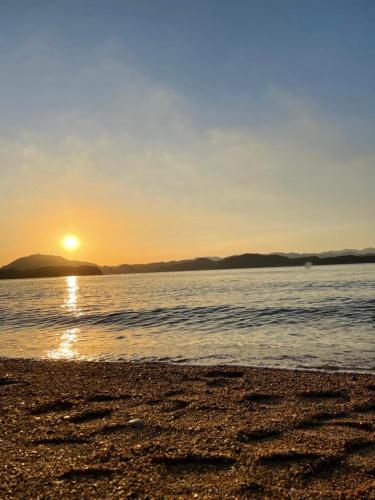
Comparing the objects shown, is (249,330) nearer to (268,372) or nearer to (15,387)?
(268,372)

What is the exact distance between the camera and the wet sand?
4.15 m

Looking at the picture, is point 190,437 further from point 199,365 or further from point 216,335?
point 216,335

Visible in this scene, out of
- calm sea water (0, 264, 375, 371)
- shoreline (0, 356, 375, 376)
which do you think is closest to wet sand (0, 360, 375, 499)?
shoreline (0, 356, 375, 376)

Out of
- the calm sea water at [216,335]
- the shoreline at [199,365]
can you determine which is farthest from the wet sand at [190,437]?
the calm sea water at [216,335]

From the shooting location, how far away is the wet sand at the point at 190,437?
4152 millimetres

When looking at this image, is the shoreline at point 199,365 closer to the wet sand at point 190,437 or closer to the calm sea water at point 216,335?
the calm sea water at point 216,335

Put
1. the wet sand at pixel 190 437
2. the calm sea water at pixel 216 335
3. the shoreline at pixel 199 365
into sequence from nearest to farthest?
the wet sand at pixel 190 437 → the shoreline at pixel 199 365 → the calm sea water at pixel 216 335

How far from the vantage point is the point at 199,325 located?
823 inches

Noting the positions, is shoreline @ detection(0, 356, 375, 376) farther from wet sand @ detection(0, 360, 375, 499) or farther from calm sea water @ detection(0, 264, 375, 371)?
wet sand @ detection(0, 360, 375, 499)

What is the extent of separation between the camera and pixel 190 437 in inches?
217

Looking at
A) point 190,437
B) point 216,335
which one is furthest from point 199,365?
point 190,437

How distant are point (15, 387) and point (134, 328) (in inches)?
472

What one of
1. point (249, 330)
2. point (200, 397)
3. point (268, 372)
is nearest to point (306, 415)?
point (200, 397)

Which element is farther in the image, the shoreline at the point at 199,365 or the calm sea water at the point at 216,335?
the calm sea water at the point at 216,335
